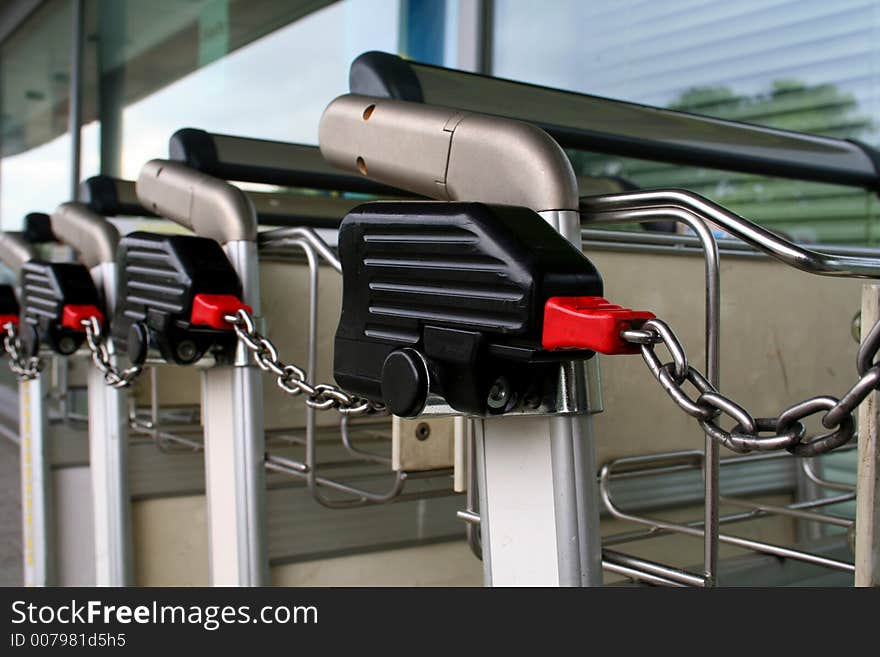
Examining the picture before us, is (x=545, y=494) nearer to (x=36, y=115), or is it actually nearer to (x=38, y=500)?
(x=38, y=500)

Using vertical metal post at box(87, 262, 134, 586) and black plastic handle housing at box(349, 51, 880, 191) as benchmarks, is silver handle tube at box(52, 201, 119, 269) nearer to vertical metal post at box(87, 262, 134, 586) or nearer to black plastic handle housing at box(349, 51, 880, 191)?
vertical metal post at box(87, 262, 134, 586)

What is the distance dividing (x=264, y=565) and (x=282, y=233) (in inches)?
19.7

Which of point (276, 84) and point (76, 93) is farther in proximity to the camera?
point (76, 93)

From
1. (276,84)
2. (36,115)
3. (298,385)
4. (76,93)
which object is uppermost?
(36,115)

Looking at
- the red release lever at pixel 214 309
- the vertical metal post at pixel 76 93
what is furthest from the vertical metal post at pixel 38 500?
the vertical metal post at pixel 76 93

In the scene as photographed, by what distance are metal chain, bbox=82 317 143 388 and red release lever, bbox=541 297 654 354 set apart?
0.88m

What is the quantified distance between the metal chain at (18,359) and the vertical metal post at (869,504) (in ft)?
4.98

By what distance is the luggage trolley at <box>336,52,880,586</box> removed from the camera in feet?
2.47

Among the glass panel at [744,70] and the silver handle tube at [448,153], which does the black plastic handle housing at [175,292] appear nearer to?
the silver handle tube at [448,153]

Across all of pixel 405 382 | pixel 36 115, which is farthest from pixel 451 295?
pixel 36 115

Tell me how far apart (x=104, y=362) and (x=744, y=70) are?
1675mm

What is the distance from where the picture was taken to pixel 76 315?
1.63 m
